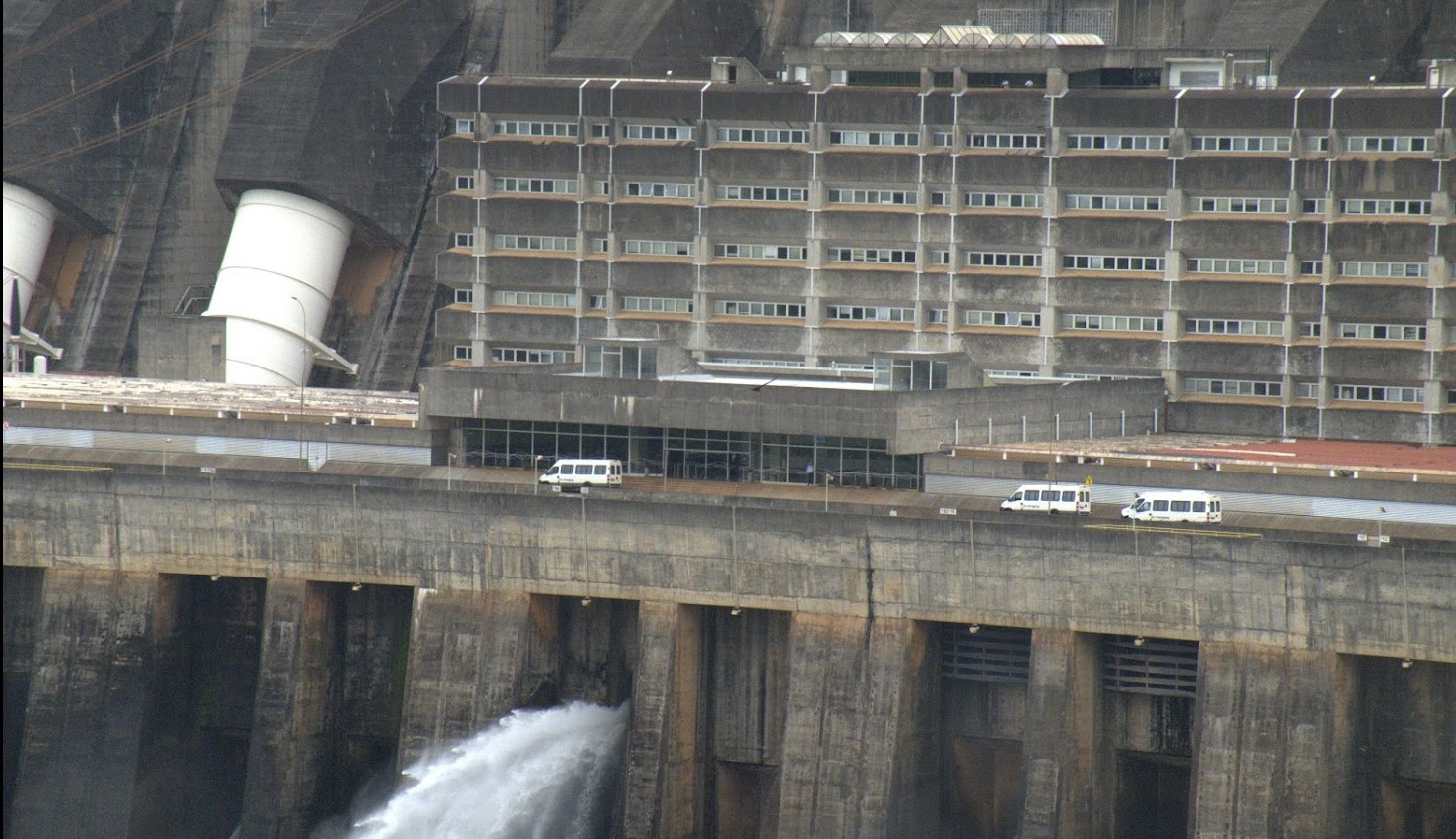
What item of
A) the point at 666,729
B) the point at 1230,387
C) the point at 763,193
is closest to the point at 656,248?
the point at 763,193

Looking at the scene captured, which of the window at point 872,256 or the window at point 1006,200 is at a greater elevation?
the window at point 1006,200

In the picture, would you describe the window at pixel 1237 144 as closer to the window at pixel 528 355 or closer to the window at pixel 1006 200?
the window at pixel 1006 200

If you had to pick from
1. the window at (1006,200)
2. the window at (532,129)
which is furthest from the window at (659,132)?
the window at (1006,200)

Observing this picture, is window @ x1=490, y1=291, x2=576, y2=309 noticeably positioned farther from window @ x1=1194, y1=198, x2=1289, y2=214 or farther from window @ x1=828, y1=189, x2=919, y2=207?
window @ x1=1194, y1=198, x2=1289, y2=214

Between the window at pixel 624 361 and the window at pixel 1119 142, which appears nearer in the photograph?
the window at pixel 624 361

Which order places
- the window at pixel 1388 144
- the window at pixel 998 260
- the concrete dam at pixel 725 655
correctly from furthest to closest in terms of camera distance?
the window at pixel 998 260 < the window at pixel 1388 144 < the concrete dam at pixel 725 655
